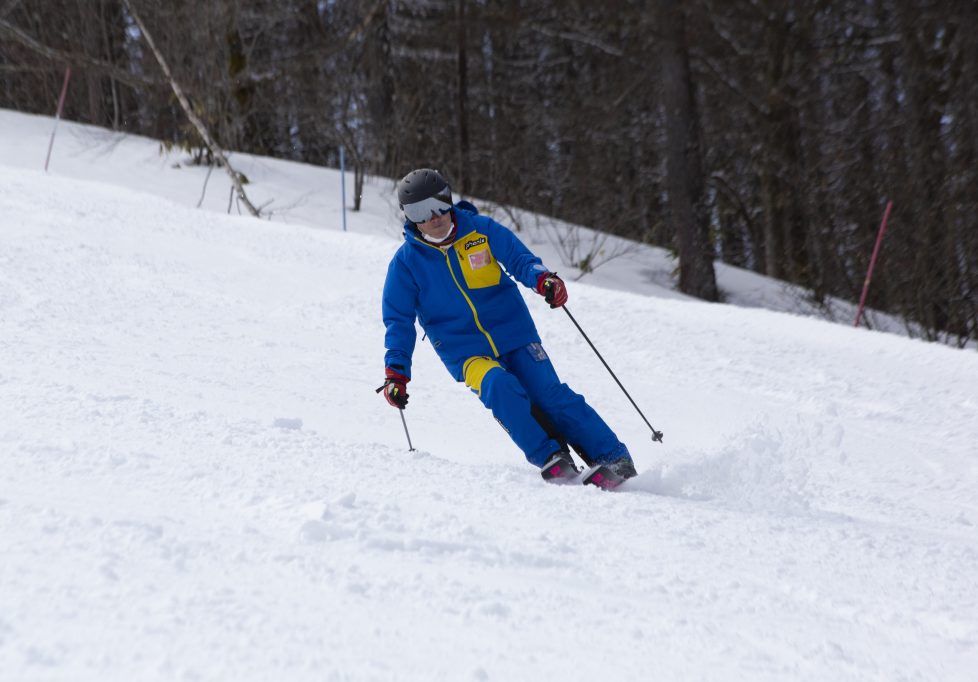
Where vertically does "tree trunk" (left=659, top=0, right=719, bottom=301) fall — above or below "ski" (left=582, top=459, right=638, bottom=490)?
above

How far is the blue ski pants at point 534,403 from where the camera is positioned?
13.0 feet

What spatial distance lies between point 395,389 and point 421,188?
87cm

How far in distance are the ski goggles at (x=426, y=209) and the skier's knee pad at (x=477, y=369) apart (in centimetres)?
64

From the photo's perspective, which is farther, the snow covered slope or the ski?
the ski

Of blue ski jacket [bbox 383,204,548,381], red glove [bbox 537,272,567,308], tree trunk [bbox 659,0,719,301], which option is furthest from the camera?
tree trunk [bbox 659,0,719,301]

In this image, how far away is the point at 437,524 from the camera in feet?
9.39

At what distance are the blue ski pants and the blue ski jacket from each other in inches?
3.7

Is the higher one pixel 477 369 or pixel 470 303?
pixel 470 303

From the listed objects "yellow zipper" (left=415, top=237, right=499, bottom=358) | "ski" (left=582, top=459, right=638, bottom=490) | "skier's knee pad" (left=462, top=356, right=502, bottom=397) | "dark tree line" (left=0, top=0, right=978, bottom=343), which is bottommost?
"ski" (left=582, top=459, right=638, bottom=490)

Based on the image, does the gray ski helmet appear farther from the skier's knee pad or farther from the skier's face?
the skier's knee pad

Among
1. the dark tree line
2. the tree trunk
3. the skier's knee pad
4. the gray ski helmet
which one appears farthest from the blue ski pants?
the tree trunk

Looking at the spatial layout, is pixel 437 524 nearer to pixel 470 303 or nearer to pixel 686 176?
pixel 470 303

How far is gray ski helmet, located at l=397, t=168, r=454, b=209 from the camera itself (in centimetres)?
405

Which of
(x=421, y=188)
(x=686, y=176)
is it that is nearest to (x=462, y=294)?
(x=421, y=188)
